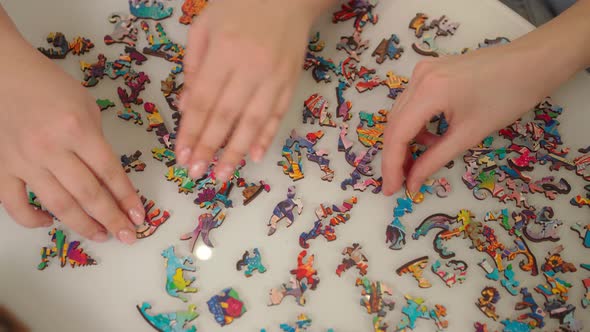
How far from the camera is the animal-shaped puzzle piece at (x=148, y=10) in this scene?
1.02 metres

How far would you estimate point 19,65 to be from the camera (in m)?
0.82

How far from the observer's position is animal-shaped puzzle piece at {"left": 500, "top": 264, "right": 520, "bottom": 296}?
32.8 inches

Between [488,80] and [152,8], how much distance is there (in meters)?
0.68

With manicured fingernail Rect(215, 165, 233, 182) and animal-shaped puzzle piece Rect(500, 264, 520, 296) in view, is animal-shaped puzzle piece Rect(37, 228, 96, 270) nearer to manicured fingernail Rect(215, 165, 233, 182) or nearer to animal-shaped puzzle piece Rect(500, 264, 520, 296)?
manicured fingernail Rect(215, 165, 233, 182)

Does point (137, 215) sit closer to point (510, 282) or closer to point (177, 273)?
point (177, 273)

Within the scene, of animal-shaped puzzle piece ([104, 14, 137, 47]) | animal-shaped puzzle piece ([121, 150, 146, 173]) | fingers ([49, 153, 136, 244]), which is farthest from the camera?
animal-shaped puzzle piece ([104, 14, 137, 47])

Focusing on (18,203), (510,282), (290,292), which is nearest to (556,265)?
(510,282)

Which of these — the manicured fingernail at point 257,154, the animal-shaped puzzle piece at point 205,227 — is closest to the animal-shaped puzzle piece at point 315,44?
the manicured fingernail at point 257,154

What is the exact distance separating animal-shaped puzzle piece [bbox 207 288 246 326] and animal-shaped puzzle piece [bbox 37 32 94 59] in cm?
55

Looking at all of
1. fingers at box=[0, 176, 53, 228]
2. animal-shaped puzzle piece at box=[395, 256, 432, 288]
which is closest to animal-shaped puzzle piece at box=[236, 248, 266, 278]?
animal-shaped puzzle piece at box=[395, 256, 432, 288]

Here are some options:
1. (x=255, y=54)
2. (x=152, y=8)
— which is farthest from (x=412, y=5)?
(x=152, y=8)

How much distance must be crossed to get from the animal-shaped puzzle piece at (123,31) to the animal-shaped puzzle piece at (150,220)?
34 centimetres

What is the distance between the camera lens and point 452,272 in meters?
0.84

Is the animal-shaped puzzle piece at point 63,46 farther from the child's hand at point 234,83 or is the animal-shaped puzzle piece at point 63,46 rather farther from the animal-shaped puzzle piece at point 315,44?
the animal-shaped puzzle piece at point 315,44
